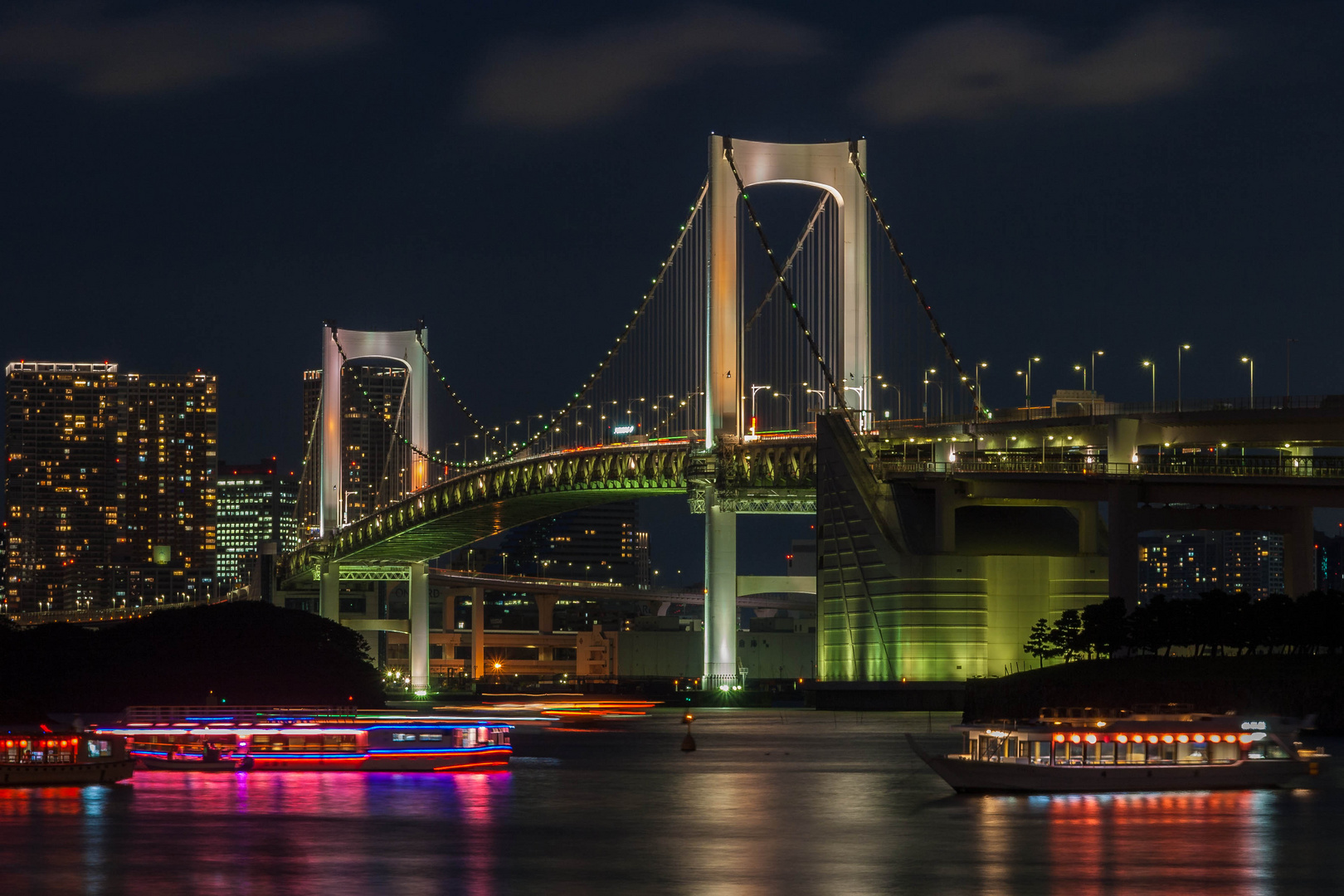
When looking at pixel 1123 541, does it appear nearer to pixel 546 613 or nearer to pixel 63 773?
pixel 63 773

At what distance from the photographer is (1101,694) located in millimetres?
54031

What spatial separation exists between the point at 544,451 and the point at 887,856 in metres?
67.9

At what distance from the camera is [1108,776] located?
1396 inches

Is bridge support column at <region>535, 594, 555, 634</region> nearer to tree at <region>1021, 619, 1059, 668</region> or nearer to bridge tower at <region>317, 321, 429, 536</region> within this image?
bridge tower at <region>317, 321, 429, 536</region>

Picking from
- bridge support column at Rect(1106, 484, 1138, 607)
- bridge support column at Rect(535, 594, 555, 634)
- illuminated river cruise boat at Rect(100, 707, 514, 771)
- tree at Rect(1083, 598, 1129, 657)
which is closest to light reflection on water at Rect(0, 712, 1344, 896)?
illuminated river cruise boat at Rect(100, 707, 514, 771)

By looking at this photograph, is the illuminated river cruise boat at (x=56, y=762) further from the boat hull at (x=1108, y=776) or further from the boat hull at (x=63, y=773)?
the boat hull at (x=1108, y=776)

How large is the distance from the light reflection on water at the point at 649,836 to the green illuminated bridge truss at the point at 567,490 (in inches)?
1204

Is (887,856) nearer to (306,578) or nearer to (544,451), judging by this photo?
(544,451)

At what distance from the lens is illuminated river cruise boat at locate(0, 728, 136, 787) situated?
123 ft

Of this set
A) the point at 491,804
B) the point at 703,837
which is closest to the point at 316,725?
the point at 491,804

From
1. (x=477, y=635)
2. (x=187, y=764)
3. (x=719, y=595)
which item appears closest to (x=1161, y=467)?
(x=719, y=595)

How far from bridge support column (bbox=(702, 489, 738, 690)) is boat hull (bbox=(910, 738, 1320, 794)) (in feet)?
114

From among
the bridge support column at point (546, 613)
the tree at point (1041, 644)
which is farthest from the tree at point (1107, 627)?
the bridge support column at point (546, 613)

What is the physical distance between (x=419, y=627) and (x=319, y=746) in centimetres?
6585
